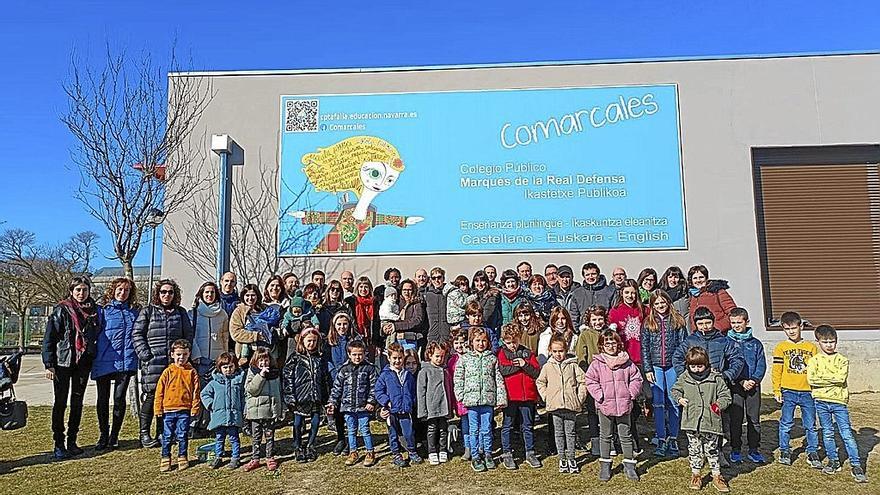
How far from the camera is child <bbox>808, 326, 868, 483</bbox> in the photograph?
607 centimetres

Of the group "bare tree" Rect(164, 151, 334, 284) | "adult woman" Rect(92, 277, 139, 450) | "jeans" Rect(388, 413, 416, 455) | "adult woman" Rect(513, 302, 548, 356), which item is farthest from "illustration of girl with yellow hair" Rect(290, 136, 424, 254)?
"jeans" Rect(388, 413, 416, 455)

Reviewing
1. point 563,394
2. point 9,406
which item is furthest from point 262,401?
point 563,394

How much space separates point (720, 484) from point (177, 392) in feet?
16.6

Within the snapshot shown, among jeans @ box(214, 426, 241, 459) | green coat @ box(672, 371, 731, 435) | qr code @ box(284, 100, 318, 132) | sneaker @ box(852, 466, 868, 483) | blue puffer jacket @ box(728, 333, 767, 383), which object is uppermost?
qr code @ box(284, 100, 318, 132)

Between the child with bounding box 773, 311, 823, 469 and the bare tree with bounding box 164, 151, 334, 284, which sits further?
the bare tree with bounding box 164, 151, 334, 284

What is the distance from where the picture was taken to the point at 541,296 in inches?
298

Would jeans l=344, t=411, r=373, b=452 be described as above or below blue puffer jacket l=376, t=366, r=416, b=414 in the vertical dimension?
below

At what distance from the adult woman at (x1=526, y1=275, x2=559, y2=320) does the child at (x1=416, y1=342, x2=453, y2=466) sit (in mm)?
1472

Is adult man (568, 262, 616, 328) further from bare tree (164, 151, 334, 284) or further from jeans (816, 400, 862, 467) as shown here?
bare tree (164, 151, 334, 284)

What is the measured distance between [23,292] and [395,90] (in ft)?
87.1

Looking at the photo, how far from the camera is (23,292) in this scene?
1184 inches

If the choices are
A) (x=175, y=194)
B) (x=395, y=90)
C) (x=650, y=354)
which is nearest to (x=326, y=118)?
(x=395, y=90)

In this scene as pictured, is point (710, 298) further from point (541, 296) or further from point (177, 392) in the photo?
point (177, 392)

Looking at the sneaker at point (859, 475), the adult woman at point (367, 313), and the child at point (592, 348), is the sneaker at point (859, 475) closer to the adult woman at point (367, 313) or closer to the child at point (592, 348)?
the child at point (592, 348)
